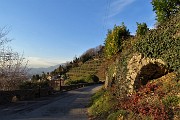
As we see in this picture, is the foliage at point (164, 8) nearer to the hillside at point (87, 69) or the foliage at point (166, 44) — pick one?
the foliage at point (166, 44)

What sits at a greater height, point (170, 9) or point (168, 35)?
point (170, 9)

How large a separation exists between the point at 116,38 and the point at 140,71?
1036 centimetres

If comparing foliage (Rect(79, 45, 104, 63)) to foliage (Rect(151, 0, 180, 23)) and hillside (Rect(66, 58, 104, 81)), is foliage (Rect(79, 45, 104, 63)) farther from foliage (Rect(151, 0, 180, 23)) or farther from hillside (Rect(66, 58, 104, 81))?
foliage (Rect(151, 0, 180, 23))

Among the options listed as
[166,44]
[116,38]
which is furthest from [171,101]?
[116,38]

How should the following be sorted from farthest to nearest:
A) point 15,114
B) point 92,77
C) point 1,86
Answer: point 92,77, point 1,86, point 15,114

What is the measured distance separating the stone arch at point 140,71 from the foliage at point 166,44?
0.60 meters

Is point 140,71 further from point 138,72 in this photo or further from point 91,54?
point 91,54

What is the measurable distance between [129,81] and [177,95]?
5436mm

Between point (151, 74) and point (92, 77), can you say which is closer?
point (151, 74)

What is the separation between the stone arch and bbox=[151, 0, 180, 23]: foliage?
11.1 ft

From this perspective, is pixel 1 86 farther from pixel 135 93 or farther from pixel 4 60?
pixel 135 93

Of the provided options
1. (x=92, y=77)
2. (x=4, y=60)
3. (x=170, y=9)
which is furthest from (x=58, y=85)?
(x=170, y=9)

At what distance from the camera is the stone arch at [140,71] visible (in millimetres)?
15562

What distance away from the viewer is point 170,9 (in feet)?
59.3
